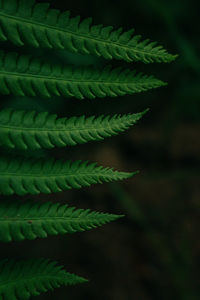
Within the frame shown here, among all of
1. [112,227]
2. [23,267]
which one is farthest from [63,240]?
[23,267]

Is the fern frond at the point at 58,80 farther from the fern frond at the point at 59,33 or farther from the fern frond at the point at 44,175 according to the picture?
the fern frond at the point at 44,175

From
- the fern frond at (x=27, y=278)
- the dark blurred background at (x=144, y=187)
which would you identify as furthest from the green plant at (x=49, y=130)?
the dark blurred background at (x=144, y=187)

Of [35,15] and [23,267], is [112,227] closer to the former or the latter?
[23,267]

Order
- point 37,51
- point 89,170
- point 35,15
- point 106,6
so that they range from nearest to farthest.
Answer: point 35,15 < point 89,170 < point 37,51 < point 106,6

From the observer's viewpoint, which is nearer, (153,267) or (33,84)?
(33,84)

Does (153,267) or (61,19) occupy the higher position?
(61,19)

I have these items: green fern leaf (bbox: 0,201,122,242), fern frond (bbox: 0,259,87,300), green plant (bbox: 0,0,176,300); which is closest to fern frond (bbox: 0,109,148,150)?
green plant (bbox: 0,0,176,300)

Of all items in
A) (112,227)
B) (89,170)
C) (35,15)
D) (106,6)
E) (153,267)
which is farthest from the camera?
(106,6)
